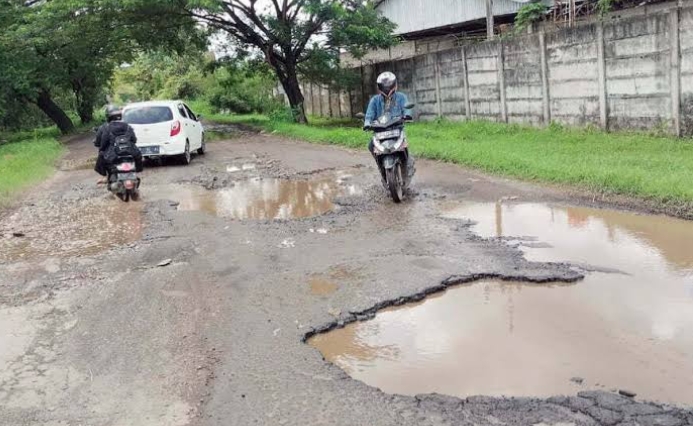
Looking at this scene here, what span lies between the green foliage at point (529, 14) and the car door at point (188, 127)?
44.9ft

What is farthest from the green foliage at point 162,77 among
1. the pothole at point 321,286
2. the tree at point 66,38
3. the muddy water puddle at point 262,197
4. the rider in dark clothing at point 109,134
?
the pothole at point 321,286

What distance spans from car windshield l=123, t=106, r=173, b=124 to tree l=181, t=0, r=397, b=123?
6622 millimetres

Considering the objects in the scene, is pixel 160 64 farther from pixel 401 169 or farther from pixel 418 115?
pixel 401 169

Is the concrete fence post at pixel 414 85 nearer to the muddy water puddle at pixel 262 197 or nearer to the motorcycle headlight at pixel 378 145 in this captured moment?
the muddy water puddle at pixel 262 197

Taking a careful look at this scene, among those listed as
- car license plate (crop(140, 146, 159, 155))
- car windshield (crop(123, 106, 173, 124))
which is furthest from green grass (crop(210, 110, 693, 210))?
car license plate (crop(140, 146, 159, 155))

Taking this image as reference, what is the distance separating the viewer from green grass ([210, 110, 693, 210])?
28.1 ft

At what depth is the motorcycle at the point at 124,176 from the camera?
10.3 metres

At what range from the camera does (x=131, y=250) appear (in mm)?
7250

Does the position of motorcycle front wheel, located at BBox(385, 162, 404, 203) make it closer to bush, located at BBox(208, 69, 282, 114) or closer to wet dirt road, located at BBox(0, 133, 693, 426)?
wet dirt road, located at BBox(0, 133, 693, 426)

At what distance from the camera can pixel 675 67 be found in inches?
454

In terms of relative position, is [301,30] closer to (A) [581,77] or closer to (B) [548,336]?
(A) [581,77]

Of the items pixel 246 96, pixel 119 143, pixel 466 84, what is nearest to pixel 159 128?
pixel 119 143

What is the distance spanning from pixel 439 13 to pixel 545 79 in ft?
54.4

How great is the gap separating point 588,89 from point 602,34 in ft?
3.70
